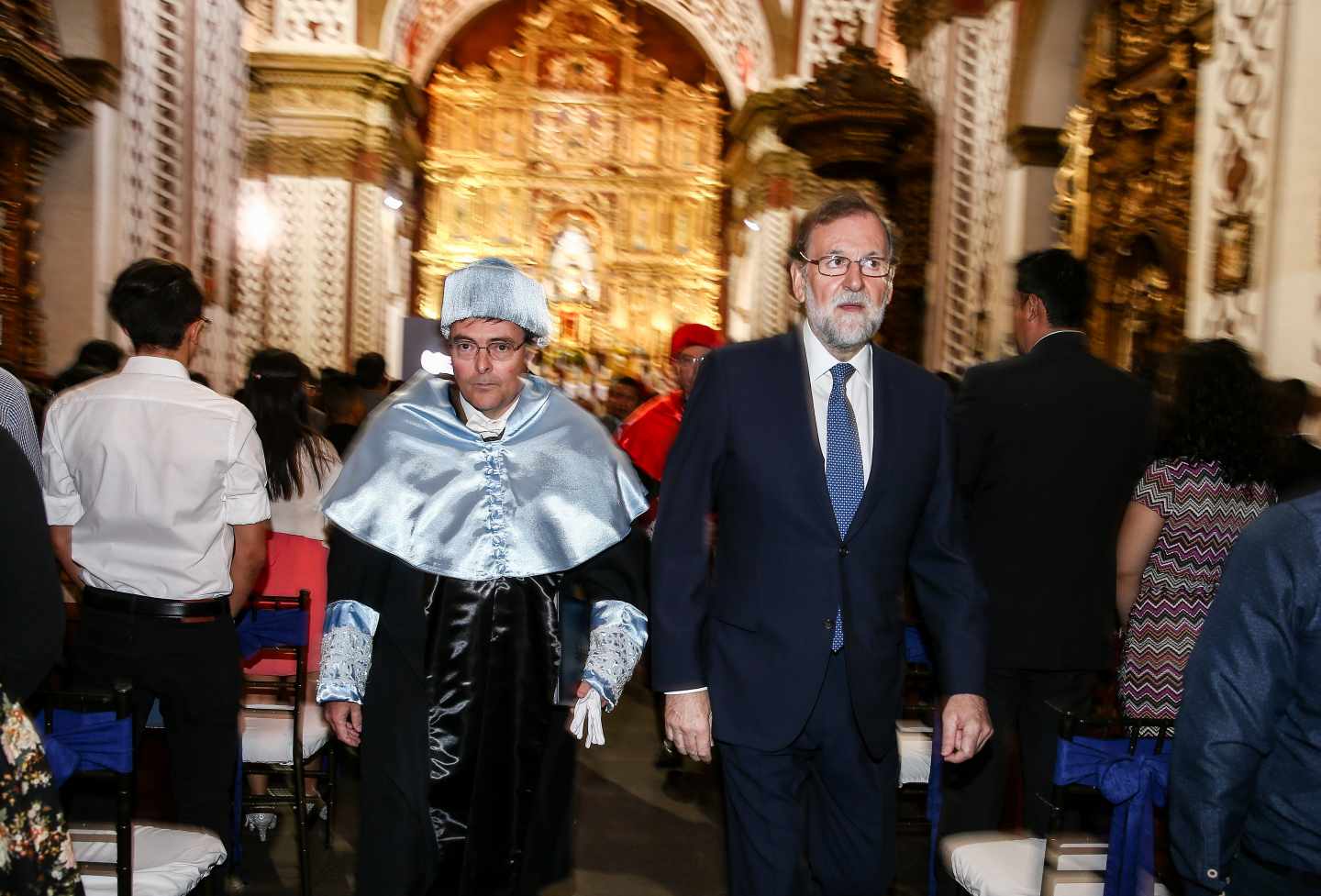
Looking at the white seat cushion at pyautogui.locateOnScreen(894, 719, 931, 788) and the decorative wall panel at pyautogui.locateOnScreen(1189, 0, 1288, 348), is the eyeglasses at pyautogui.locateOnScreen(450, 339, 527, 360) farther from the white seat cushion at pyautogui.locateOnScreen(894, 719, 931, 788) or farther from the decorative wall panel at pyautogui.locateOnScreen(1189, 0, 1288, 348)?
the decorative wall panel at pyautogui.locateOnScreen(1189, 0, 1288, 348)

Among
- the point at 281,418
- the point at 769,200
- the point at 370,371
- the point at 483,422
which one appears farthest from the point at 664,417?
the point at 769,200

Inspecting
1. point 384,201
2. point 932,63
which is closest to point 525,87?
point 384,201

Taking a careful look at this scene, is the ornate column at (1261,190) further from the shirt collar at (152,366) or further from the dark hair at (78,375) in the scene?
the dark hair at (78,375)

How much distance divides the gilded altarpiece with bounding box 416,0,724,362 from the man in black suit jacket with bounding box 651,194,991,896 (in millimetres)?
19533

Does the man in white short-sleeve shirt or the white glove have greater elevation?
the man in white short-sleeve shirt

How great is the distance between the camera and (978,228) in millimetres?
8867

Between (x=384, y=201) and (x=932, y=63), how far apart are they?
392 inches

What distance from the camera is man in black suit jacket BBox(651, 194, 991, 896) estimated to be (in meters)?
2.73

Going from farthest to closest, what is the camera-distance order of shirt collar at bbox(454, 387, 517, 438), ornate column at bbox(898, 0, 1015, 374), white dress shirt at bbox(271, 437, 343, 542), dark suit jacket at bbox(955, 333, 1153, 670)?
ornate column at bbox(898, 0, 1015, 374), white dress shirt at bbox(271, 437, 343, 542), dark suit jacket at bbox(955, 333, 1153, 670), shirt collar at bbox(454, 387, 517, 438)

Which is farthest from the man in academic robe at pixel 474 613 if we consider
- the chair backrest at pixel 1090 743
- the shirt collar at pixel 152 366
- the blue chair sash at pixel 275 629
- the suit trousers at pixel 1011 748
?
the blue chair sash at pixel 275 629

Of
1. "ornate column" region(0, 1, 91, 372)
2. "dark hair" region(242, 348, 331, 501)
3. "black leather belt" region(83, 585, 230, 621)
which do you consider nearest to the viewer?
"black leather belt" region(83, 585, 230, 621)

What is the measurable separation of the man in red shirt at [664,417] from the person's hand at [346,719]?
A: 380 centimetres

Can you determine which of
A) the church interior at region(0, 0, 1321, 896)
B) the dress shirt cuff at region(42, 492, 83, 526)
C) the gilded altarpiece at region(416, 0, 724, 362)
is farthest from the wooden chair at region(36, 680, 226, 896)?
the gilded altarpiece at region(416, 0, 724, 362)

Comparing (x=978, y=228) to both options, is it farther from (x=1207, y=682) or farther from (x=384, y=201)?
(x=384, y=201)
